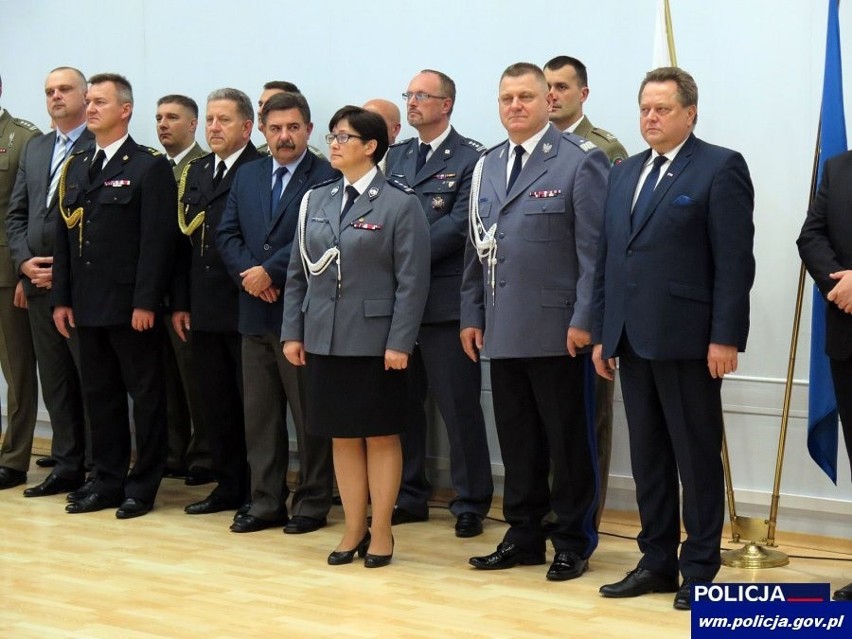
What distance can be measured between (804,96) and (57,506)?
348cm

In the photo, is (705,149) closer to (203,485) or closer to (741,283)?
(741,283)

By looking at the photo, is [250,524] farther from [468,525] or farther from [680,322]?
[680,322]

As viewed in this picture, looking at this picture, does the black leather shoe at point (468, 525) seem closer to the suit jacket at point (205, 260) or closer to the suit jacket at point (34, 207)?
the suit jacket at point (205, 260)

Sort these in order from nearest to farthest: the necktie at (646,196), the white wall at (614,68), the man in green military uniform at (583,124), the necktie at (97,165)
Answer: the necktie at (646,196) → the white wall at (614,68) → the man in green military uniform at (583,124) → the necktie at (97,165)

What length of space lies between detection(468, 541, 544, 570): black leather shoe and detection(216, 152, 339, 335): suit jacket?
126 centimetres

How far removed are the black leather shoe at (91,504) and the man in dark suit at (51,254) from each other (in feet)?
1.37

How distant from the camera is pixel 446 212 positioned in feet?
Result: 17.4

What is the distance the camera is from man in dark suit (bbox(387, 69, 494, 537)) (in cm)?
529

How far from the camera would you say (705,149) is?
13.7ft

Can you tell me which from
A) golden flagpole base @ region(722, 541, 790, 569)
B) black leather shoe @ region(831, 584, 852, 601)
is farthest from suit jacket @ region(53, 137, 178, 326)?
black leather shoe @ region(831, 584, 852, 601)

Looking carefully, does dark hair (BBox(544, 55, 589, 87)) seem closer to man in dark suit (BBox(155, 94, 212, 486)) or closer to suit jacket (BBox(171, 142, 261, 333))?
suit jacket (BBox(171, 142, 261, 333))

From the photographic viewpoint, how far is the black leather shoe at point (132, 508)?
5.59m

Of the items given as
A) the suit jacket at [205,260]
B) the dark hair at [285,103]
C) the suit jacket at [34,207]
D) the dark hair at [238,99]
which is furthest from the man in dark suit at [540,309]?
the suit jacket at [34,207]

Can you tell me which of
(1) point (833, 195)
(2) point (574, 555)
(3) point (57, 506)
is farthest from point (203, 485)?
(1) point (833, 195)
